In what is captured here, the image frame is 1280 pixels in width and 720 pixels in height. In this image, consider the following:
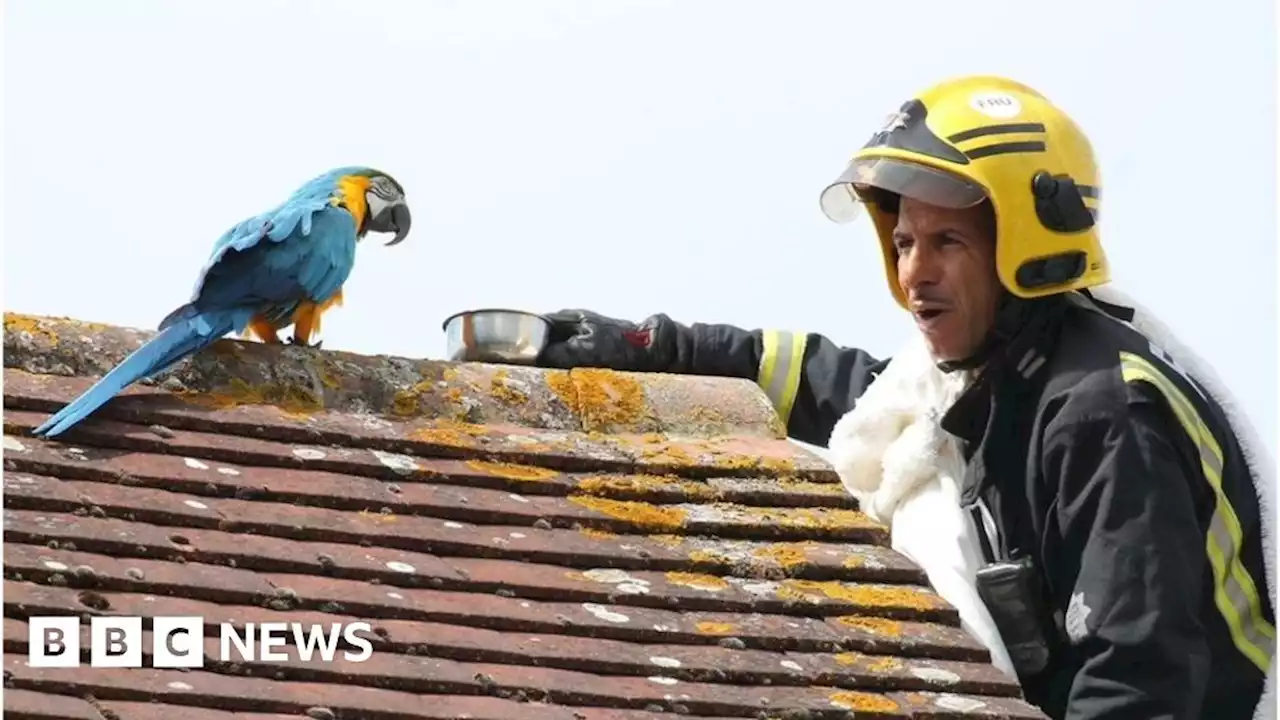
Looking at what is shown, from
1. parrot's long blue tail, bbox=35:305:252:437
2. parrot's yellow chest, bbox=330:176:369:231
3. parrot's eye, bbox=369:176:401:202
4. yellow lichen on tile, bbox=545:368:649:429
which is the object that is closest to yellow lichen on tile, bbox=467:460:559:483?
yellow lichen on tile, bbox=545:368:649:429

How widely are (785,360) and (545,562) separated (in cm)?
183

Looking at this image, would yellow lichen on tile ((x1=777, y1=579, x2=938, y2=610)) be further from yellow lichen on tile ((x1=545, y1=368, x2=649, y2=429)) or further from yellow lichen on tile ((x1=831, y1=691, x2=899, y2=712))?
yellow lichen on tile ((x1=545, y1=368, x2=649, y2=429))

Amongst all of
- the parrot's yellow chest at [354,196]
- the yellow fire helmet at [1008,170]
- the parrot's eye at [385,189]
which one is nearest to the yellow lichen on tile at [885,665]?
the yellow fire helmet at [1008,170]

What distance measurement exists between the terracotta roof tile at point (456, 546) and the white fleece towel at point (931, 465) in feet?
0.23

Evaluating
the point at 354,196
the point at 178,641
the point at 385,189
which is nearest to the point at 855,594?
the point at 178,641

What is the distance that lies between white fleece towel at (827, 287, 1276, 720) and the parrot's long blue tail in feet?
4.87

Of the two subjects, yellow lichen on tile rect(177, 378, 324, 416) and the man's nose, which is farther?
the man's nose

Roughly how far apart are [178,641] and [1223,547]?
2309mm

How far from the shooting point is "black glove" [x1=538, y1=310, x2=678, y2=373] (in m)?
5.29

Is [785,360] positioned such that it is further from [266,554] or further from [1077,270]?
[266,554]

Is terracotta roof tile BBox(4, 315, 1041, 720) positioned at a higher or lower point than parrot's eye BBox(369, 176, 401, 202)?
lower

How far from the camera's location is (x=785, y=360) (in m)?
5.60

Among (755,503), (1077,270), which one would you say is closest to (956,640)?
(755,503)

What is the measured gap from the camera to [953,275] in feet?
15.3
